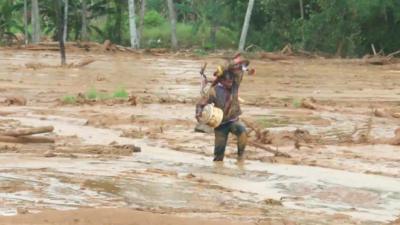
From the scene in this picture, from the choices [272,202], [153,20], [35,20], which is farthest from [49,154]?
[153,20]

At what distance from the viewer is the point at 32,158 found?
10.9 m

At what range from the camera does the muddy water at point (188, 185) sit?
793cm

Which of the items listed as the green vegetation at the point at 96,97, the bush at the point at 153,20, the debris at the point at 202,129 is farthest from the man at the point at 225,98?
the bush at the point at 153,20

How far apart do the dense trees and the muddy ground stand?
15.2 meters

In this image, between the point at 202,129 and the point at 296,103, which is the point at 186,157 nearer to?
the point at 202,129

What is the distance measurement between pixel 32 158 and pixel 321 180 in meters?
3.32

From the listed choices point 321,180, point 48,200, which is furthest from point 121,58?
point 48,200

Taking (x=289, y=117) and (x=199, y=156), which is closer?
(x=199, y=156)

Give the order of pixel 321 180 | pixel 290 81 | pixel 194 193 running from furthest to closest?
pixel 290 81, pixel 321 180, pixel 194 193

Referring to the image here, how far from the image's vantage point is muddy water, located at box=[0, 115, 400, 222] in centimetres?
793

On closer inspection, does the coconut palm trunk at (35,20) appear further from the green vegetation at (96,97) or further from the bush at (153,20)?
the green vegetation at (96,97)

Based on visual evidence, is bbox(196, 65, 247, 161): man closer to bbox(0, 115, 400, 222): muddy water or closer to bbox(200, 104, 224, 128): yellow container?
bbox(200, 104, 224, 128): yellow container

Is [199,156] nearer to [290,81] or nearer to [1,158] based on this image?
[1,158]

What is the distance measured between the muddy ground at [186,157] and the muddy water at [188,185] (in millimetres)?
14
